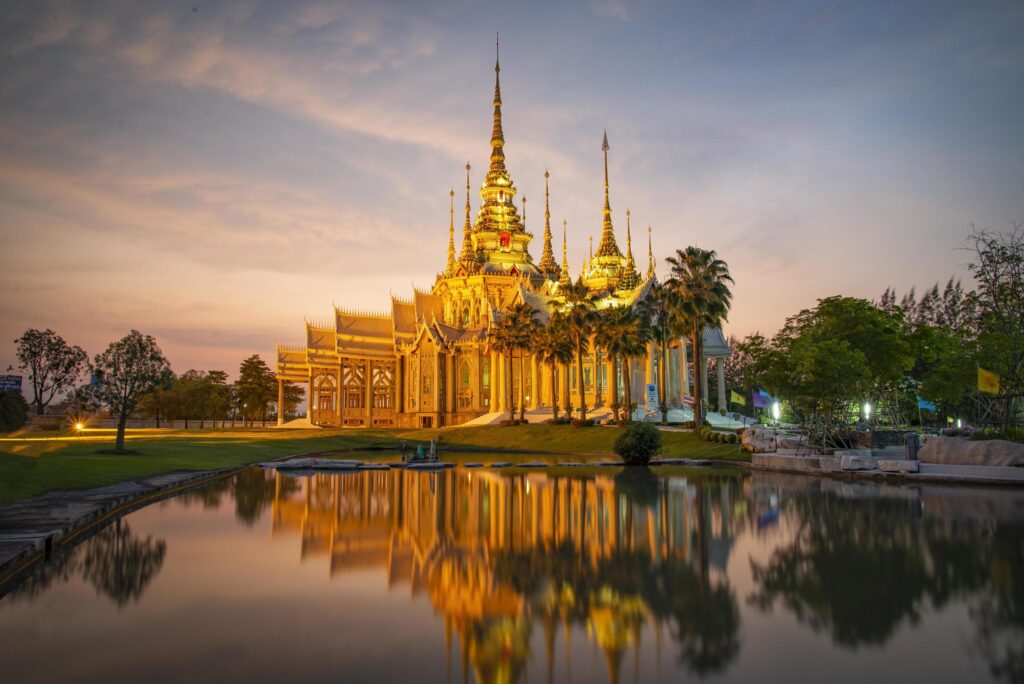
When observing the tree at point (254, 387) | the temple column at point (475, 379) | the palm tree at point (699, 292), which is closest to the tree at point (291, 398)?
the tree at point (254, 387)

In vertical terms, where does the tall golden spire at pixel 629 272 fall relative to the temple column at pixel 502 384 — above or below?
above

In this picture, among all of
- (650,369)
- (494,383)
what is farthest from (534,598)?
(494,383)

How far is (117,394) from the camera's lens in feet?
134

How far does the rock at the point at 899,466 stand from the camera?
28172 millimetres

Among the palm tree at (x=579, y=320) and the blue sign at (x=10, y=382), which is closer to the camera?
the blue sign at (x=10, y=382)

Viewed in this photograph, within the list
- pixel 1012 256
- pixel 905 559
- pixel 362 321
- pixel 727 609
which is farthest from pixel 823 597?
pixel 362 321

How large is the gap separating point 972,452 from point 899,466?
2572mm

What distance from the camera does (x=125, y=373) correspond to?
134 feet

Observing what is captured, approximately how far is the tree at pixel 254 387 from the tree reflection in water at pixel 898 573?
93.6 m

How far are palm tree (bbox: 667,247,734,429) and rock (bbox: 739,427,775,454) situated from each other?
22.6ft

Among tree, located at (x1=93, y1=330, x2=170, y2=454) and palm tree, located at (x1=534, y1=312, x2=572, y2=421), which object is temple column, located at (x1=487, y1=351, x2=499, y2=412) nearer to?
palm tree, located at (x1=534, y1=312, x2=572, y2=421)

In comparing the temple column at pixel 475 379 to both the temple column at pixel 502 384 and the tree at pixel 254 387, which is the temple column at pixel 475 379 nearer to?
the temple column at pixel 502 384

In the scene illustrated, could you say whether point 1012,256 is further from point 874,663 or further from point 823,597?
point 874,663

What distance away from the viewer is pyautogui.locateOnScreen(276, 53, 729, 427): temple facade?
73500 mm
